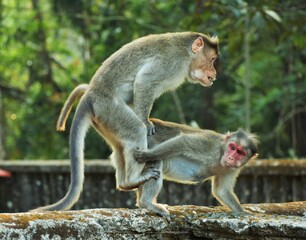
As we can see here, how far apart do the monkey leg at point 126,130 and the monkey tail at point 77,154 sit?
8 centimetres

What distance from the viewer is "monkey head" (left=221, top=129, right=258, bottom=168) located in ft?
17.1

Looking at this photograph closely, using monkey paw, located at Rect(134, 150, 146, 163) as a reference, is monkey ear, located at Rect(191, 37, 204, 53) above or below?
above

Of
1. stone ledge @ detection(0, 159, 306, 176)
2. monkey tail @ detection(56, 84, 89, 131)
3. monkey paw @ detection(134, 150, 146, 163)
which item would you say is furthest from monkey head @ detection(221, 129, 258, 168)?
stone ledge @ detection(0, 159, 306, 176)

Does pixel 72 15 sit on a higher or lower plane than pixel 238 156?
higher

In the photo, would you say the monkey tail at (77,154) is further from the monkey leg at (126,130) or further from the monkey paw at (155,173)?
the monkey paw at (155,173)

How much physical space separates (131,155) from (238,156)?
2.48 feet

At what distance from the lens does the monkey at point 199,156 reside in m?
→ 5.21

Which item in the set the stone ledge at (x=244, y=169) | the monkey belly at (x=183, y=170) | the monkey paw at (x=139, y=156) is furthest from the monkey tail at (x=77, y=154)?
the stone ledge at (x=244, y=169)

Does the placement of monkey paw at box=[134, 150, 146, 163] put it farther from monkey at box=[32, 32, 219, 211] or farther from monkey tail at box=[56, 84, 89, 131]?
monkey tail at box=[56, 84, 89, 131]

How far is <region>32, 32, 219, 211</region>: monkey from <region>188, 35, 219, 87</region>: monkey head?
0.01 meters

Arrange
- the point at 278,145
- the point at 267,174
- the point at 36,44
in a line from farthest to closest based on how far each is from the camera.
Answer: the point at 36,44
the point at 278,145
the point at 267,174

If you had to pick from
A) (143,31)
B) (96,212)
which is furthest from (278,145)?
(96,212)

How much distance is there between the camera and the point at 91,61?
15.2m

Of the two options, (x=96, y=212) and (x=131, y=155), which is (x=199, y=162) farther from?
(x=96, y=212)
